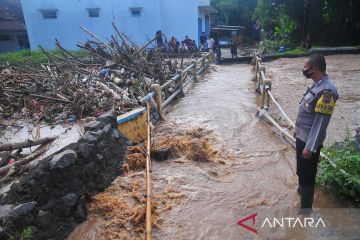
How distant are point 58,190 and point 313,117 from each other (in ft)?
10.7

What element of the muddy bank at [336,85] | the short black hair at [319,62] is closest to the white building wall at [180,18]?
the muddy bank at [336,85]

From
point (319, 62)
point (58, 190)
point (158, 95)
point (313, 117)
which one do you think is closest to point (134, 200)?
point (58, 190)

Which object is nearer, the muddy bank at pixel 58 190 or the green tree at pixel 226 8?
the muddy bank at pixel 58 190

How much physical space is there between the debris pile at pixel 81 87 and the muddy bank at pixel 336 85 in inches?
163

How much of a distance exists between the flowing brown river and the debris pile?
5.07 feet

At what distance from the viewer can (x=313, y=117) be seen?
10.9 ft

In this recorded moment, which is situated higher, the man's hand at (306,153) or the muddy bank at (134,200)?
the man's hand at (306,153)

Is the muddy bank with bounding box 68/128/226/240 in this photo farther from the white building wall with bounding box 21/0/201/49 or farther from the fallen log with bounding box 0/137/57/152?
the white building wall with bounding box 21/0/201/49

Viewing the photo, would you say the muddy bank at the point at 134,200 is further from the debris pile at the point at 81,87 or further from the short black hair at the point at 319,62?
the short black hair at the point at 319,62

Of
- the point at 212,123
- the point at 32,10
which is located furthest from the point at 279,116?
the point at 32,10

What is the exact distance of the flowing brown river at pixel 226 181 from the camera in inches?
144

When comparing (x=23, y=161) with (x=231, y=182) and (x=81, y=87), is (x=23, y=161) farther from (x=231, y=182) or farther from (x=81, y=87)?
(x=81, y=87)

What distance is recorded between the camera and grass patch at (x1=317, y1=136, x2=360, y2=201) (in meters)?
3.76

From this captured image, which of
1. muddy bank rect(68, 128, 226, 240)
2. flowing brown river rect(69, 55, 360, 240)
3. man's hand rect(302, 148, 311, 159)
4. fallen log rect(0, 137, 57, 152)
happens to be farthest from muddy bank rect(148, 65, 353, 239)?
fallen log rect(0, 137, 57, 152)
